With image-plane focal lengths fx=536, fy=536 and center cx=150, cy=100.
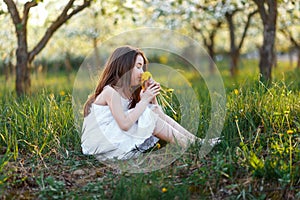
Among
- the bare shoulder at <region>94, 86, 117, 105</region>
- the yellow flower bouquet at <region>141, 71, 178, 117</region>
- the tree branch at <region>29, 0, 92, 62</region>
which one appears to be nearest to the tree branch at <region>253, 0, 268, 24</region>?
the tree branch at <region>29, 0, 92, 62</region>

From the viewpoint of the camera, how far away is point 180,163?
12.2ft

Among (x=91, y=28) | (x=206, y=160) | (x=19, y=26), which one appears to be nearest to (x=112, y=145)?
(x=206, y=160)

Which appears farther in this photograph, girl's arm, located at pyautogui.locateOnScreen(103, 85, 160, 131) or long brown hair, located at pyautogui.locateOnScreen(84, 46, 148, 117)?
long brown hair, located at pyautogui.locateOnScreen(84, 46, 148, 117)

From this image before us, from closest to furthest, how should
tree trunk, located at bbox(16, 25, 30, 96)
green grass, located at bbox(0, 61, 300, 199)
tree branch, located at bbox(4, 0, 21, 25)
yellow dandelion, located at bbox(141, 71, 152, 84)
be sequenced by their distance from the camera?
green grass, located at bbox(0, 61, 300, 199), yellow dandelion, located at bbox(141, 71, 152, 84), tree branch, located at bbox(4, 0, 21, 25), tree trunk, located at bbox(16, 25, 30, 96)

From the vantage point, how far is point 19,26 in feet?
20.3

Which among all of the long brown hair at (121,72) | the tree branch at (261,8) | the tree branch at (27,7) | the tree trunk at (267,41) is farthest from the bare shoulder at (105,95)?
the tree branch at (261,8)

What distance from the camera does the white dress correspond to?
3977 millimetres

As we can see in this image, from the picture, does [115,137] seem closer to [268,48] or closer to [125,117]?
[125,117]

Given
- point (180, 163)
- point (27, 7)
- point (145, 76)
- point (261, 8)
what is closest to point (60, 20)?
point (27, 7)

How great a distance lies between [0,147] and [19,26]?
2.42 meters

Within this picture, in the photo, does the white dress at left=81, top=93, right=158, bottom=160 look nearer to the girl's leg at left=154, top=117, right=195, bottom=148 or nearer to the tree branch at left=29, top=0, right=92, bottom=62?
the girl's leg at left=154, top=117, right=195, bottom=148

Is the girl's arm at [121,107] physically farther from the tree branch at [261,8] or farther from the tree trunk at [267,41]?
the tree branch at [261,8]

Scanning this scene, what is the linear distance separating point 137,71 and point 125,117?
1.31 ft

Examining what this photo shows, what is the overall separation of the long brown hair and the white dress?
194 mm
